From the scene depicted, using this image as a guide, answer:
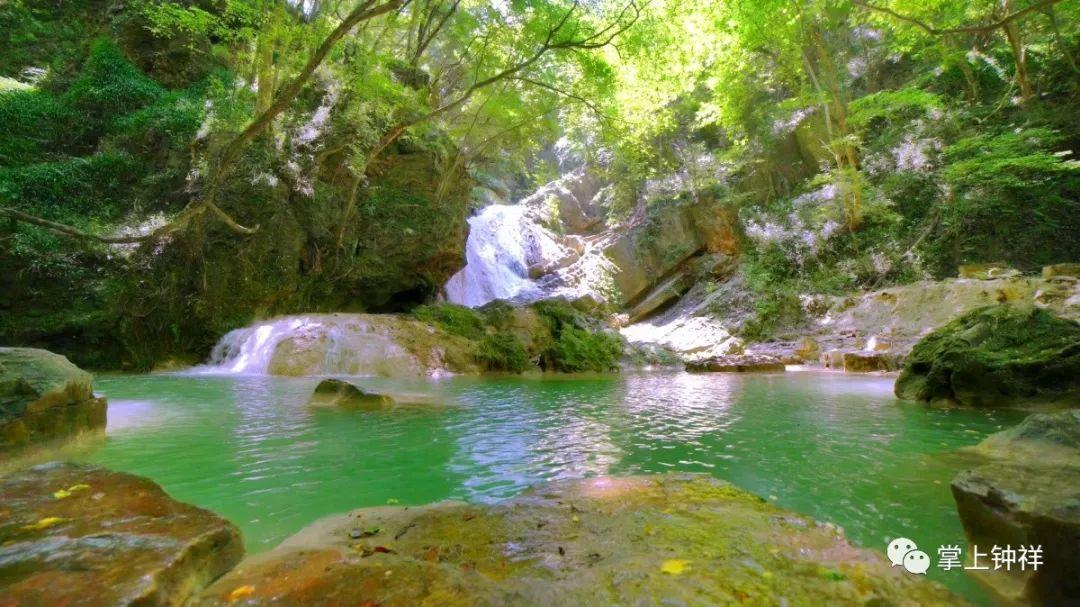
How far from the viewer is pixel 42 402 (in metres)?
3.98

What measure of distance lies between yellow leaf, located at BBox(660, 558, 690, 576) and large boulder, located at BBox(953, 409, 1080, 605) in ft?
4.09

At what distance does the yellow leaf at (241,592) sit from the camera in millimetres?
1570

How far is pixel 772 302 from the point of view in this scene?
1661cm

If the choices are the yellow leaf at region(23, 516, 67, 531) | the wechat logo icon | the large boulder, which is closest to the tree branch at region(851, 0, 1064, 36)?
the large boulder

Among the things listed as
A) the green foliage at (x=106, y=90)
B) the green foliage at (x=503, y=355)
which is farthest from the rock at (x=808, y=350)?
the green foliage at (x=106, y=90)

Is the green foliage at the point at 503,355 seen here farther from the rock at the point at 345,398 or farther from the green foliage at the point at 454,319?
the rock at the point at 345,398

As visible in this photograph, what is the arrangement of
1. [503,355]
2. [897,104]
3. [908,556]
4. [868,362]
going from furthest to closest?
1. [897,104]
2. [503,355]
3. [868,362]
4. [908,556]

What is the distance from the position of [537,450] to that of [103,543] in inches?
117

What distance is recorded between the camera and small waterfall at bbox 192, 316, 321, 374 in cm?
1125

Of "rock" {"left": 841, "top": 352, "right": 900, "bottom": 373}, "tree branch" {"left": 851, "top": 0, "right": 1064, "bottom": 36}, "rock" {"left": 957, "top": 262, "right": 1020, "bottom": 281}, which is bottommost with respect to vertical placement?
"rock" {"left": 841, "top": 352, "right": 900, "bottom": 373}

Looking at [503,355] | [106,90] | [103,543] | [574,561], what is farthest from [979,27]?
[106,90]

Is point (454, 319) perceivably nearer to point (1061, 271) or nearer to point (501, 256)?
point (501, 256)

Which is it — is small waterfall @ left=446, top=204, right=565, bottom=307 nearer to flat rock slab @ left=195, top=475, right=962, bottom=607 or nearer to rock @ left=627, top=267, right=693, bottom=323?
rock @ left=627, top=267, right=693, bottom=323

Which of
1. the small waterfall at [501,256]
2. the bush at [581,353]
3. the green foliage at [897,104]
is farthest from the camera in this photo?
the small waterfall at [501,256]
